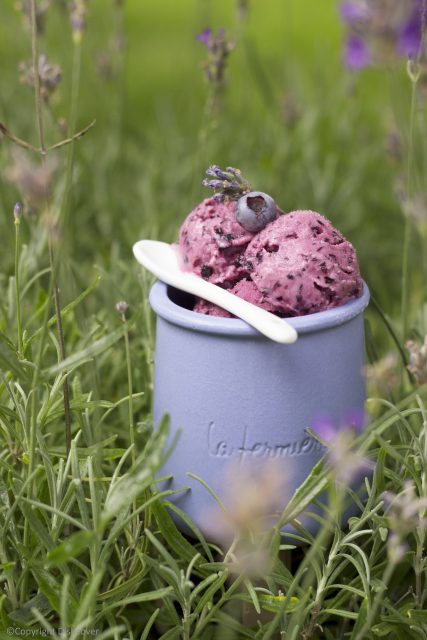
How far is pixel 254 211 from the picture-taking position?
3.16 ft

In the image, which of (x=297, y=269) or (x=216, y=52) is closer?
(x=297, y=269)

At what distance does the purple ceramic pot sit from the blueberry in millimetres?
124

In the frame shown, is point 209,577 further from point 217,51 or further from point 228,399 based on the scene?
point 217,51

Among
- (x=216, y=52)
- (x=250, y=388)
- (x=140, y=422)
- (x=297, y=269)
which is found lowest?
(x=140, y=422)

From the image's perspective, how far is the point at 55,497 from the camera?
0.89 metres

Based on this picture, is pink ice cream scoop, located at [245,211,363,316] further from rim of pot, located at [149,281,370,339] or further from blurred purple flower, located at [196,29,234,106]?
blurred purple flower, located at [196,29,234,106]

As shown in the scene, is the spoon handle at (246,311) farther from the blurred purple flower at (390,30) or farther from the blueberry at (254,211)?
the blurred purple flower at (390,30)

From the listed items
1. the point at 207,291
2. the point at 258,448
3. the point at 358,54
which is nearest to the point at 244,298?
the point at 207,291

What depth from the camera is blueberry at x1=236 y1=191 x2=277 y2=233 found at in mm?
961

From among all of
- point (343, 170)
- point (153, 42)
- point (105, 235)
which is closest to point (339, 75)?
point (153, 42)

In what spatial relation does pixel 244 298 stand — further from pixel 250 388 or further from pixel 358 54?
pixel 358 54

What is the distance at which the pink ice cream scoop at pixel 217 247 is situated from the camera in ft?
3.17

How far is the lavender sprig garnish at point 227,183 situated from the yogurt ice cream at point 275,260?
0.04 feet

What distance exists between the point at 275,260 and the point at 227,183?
0.40 ft
